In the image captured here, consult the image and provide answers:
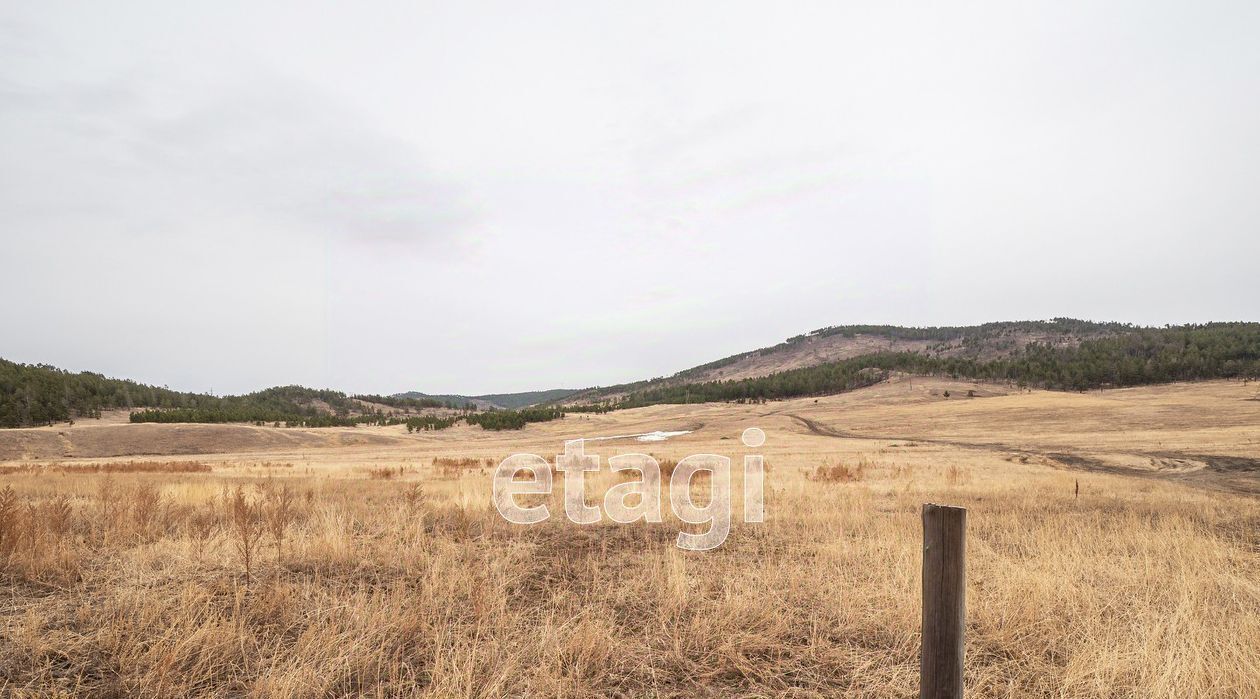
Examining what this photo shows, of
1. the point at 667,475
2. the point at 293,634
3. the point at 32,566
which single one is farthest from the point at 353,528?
the point at 667,475

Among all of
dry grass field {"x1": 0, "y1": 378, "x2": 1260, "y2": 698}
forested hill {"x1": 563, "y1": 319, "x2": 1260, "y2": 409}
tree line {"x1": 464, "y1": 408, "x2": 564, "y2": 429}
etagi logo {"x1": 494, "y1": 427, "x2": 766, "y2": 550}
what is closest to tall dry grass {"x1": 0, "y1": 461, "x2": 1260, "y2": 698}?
dry grass field {"x1": 0, "y1": 378, "x2": 1260, "y2": 698}

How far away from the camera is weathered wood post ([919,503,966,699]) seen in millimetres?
3156

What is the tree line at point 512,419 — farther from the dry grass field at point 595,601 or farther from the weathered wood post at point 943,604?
the weathered wood post at point 943,604

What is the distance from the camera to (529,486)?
1584 centimetres

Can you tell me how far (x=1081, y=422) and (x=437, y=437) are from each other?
6792cm

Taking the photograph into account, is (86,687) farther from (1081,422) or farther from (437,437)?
(437,437)

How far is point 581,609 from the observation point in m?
5.98

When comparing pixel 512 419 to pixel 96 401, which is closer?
pixel 96 401

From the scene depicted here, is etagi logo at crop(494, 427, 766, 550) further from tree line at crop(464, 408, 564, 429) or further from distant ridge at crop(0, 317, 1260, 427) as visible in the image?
distant ridge at crop(0, 317, 1260, 427)

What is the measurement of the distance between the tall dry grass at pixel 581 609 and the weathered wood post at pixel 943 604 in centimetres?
149

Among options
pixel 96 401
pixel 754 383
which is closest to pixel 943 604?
pixel 96 401

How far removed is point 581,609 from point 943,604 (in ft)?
12.6

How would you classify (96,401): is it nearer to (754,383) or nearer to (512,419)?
(512,419)

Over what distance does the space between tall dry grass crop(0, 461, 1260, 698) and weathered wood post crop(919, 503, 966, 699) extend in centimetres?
149
